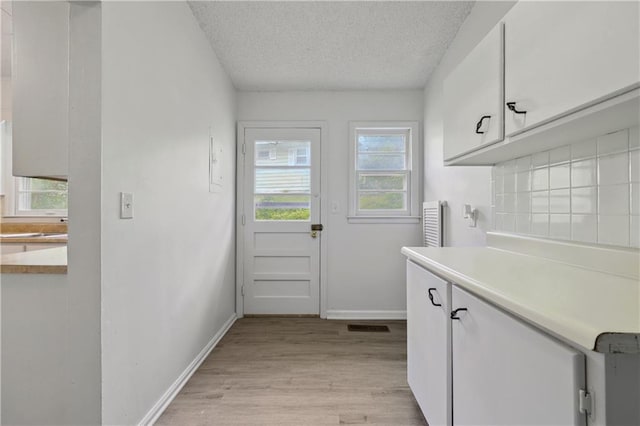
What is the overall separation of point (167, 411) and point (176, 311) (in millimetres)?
526

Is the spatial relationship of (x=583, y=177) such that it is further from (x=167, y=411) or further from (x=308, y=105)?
(x=308, y=105)

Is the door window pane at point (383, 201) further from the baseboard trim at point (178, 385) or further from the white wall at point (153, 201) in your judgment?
the baseboard trim at point (178, 385)

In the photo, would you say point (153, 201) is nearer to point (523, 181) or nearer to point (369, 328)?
point (523, 181)

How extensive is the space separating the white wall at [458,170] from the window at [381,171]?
224mm

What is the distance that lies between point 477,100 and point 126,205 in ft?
5.36

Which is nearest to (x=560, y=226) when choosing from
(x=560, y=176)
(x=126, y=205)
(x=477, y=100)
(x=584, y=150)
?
(x=560, y=176)

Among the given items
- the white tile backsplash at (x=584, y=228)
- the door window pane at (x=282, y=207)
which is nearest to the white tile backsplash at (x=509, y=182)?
the white tile backsplash at (x=584, y=228)

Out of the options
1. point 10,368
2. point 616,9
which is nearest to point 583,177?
point 616,9

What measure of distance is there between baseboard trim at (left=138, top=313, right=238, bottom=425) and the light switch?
39.6 inches

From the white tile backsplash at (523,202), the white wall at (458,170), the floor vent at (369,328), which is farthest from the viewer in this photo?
the floor vent at (369,328)

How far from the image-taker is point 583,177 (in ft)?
3.79

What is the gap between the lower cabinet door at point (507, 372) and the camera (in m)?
0.61

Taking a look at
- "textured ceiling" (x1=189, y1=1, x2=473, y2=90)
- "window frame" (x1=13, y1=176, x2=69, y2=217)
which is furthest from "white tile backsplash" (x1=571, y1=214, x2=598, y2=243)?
"window frame" (x1=13, y1=176, x2=69, y2=217)

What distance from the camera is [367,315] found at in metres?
3.26
